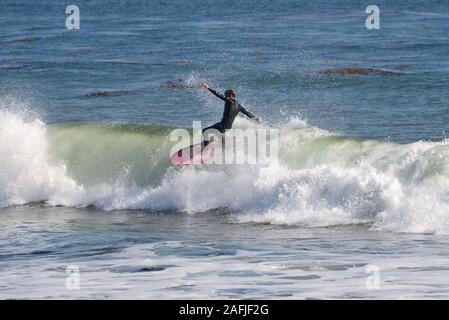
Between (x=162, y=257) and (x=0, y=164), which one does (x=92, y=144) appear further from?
(x=162, y=257)

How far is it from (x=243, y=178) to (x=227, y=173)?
1.60 feet

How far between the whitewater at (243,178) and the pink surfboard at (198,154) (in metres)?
0.16

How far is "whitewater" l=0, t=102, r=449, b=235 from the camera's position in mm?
19312

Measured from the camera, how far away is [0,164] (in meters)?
24.6

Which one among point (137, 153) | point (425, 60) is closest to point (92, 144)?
point (137, 153)

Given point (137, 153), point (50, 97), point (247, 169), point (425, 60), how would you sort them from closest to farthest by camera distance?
point (247, 169) → point (137, 153) → point (50, 97) → point (425, 60)

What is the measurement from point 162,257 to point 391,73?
2077 centimetres

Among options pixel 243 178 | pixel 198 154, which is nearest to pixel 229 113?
pixel 198 154

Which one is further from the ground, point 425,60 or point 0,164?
point 425,60

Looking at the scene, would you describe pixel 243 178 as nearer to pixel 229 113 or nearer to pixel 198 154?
pixel 198 154

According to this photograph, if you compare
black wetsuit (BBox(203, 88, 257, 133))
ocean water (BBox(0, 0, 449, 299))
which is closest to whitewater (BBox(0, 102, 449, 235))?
ocean water (BBox(0, 0, 449, 299))

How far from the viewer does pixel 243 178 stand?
2144 cm
